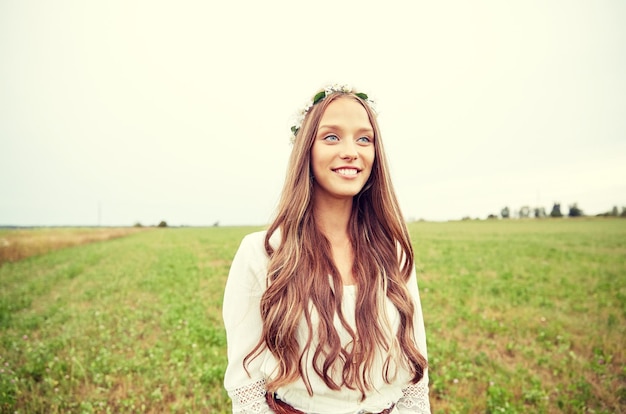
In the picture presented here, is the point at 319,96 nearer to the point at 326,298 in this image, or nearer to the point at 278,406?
the point at 326,298

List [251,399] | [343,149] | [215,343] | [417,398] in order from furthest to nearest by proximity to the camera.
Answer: [215,343] → [417,398] → [343,149] → [251,399]

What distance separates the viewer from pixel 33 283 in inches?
477

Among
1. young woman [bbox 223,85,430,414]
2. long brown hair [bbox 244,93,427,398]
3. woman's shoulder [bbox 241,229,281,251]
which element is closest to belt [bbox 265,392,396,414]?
young woman [bbox 223,85,430,414]

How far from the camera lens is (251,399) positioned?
1653mm

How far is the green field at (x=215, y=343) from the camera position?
14.4ft

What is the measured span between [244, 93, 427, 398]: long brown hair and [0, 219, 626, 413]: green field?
3.22m

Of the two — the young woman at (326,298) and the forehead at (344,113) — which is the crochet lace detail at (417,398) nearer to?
the young woman at (326,298)

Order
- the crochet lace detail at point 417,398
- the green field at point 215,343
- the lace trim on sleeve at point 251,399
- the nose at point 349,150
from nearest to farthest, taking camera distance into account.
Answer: the lace trim on sleeve at point 251,399
the nose at point 349,150
the crochet lace detail at point 417,398
the green field at point 215,343

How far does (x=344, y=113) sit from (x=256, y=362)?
4.45 feet

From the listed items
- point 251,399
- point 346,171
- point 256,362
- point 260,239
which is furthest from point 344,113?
point 251,399

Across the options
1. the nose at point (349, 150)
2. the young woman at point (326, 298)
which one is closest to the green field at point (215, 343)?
the young woman at point (326, 298)

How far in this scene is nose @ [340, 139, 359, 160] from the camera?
173 cm

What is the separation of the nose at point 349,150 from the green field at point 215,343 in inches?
153

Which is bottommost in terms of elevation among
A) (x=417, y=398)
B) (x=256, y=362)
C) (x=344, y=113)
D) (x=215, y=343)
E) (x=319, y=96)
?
(x=215, y=343)
